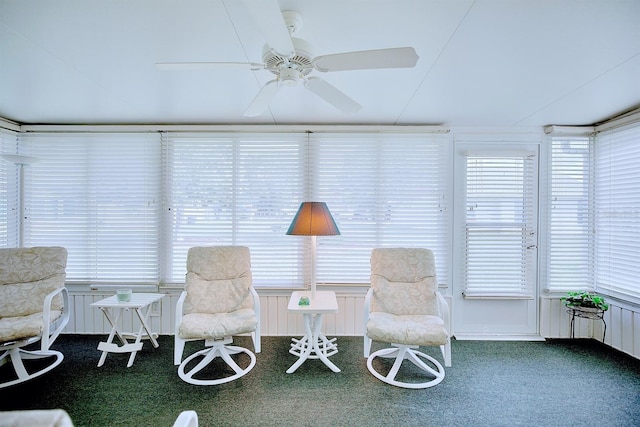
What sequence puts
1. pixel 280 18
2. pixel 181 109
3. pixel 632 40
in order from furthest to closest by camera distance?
pixel 181 109 → pixel 632 40 → pixel 280 18

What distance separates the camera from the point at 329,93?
A: 173 cm

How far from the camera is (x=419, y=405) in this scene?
2076 mm

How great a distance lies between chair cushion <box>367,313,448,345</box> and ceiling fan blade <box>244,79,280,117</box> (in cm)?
188

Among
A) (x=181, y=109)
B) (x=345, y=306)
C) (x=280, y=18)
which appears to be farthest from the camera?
(x=345, y=306)

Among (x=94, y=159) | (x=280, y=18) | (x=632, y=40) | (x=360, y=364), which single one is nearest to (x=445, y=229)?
(x=360, y=364)

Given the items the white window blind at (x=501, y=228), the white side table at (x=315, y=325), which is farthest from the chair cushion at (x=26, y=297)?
the white window blind at (x=501, y=228)

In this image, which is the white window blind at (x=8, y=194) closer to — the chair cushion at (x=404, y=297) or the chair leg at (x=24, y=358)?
the chair leg at (x=24, y=358)

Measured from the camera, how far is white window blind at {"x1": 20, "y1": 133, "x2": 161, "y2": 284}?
3.21m

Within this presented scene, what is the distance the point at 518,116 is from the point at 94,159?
4.64 metres

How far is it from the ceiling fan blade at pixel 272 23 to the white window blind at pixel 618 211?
11.7 ft

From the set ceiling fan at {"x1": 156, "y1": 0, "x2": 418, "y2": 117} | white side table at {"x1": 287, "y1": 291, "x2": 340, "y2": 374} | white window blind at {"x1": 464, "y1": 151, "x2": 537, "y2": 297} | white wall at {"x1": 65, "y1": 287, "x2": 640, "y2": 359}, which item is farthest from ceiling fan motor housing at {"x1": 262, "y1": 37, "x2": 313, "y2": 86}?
white window blind at {"x1": 464, "y1": 151, "x2": 537, "y2": 297}

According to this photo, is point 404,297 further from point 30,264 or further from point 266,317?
point 30,264

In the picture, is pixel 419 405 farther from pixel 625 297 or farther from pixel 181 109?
pixel 181 109

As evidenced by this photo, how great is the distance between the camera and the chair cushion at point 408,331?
220cm
